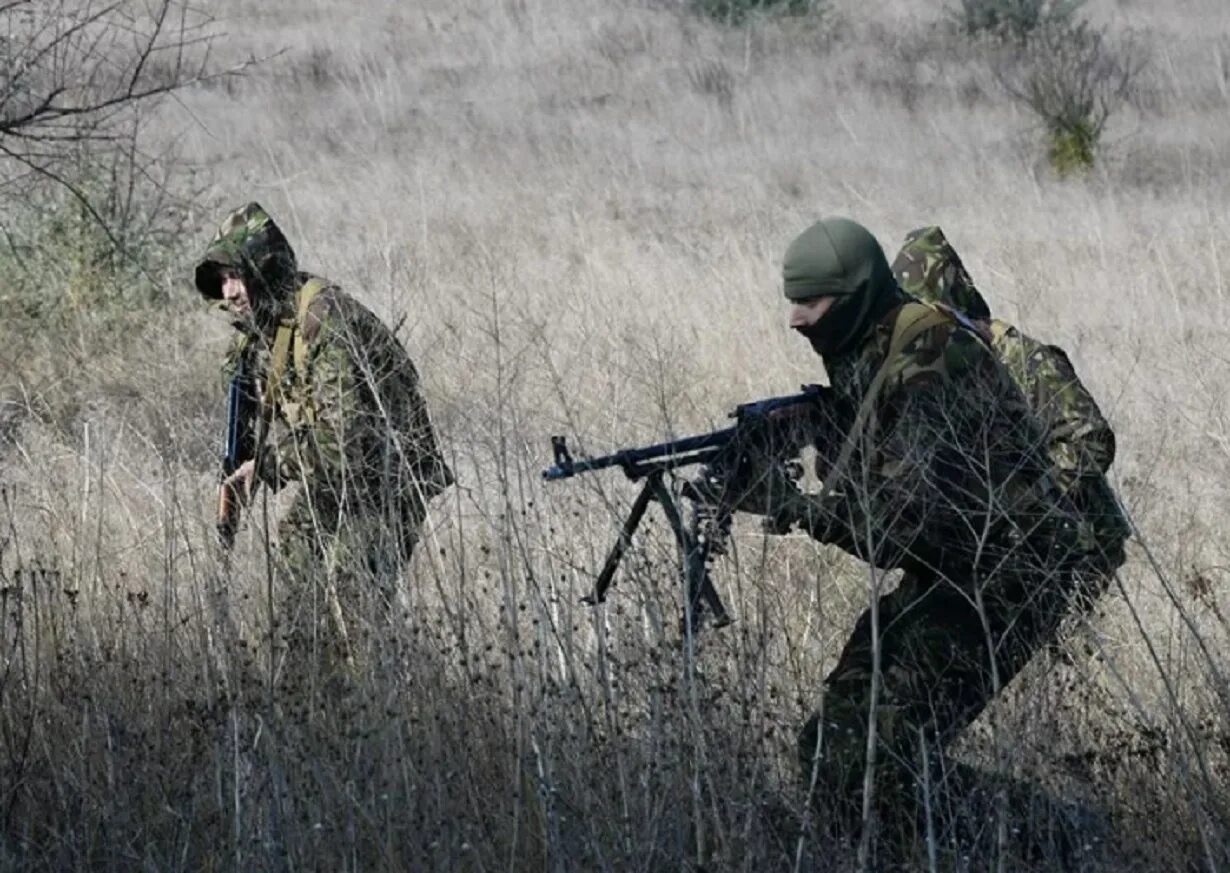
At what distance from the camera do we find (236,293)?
589 cm

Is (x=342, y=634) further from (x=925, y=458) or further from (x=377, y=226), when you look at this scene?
(x=377, y=226)

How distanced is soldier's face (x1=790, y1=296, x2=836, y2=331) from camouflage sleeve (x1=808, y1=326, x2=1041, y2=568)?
0.20 m

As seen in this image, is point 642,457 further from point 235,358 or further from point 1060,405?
point 235,358

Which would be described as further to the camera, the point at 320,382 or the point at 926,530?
the point at 320,382

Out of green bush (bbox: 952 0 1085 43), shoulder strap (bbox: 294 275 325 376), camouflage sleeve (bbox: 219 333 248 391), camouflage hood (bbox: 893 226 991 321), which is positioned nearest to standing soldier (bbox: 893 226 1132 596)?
camouflage hood (bbox: 893 226 991 321)

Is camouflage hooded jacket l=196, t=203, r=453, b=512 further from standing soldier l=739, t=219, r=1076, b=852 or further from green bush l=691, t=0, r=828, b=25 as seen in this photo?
green bush l=691, t=0, r=828, b=25

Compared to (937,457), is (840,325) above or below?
above

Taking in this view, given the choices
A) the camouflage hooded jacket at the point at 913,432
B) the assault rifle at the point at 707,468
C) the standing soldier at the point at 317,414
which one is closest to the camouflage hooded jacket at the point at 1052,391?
the camouflage hooded jacket at the point at 913,432

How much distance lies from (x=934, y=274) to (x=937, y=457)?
1.21 m

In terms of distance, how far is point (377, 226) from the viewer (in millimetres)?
14234

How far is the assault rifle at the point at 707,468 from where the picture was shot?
4.51 m

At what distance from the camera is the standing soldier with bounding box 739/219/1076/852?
4.51 metres

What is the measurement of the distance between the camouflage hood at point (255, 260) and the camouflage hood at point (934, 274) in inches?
63.9

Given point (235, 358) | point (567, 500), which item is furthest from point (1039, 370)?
point (235, 358)
